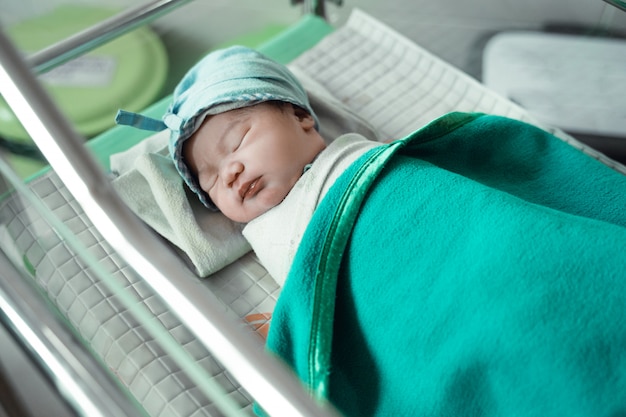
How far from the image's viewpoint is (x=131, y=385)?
0.74 m

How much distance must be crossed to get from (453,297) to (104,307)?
0.46 m

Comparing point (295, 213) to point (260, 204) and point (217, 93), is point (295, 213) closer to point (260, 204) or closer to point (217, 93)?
point (260, 204)

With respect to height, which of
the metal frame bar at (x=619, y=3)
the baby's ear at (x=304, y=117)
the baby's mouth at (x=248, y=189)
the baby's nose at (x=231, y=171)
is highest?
the metal frame bar at (x=619, y=3)

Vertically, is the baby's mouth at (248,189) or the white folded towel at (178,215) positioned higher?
the baby's mouth at (248,189)

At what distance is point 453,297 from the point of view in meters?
0.61

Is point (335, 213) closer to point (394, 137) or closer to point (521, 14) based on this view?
point (394, 137)

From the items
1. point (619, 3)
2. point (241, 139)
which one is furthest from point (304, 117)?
point (619, 3)

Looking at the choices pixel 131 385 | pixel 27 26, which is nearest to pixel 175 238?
pixel 131 385

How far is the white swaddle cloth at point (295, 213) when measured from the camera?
0.76 meters

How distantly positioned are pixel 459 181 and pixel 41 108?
483 mm

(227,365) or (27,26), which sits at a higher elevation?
(227,365)

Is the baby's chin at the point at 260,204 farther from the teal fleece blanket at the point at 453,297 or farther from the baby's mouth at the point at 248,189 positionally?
the teal fleece blanket at the point at 453,297

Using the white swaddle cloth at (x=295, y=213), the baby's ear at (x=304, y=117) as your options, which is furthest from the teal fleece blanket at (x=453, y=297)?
the baby's ear at (x=304, y=117)

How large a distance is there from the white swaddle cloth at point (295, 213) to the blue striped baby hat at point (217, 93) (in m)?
0.10
